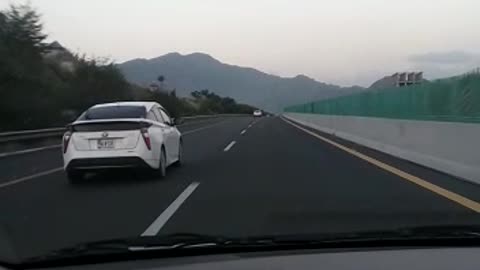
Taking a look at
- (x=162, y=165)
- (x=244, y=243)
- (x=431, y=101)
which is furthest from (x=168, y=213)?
(x=431, y=101)

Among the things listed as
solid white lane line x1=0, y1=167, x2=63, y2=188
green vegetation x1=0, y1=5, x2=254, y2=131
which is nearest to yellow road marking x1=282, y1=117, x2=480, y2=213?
solid white lane line x1=0, y1=167, x2=63, y2=188

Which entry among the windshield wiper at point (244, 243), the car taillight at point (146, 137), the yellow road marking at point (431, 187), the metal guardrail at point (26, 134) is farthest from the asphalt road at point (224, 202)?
the metal guardrail at point (26, 134)

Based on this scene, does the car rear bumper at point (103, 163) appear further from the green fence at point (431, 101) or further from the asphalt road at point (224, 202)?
the green fence at point (431, 101)

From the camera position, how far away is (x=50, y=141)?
2853 cm

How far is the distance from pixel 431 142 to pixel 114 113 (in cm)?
720

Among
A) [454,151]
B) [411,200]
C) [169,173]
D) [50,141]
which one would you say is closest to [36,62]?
[50,141]

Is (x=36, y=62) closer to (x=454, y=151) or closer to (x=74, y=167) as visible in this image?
(x=74, y=167)

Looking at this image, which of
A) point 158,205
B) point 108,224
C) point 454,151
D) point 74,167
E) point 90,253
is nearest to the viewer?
point 90,253

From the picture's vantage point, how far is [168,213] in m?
9.67

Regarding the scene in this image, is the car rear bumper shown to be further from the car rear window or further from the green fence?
the green fence

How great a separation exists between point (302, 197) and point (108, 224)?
3.39 meters

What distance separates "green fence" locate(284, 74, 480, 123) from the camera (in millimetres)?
16234

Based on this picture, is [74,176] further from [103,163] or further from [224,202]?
[224,202]

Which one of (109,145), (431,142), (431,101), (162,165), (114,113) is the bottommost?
(162,165)
